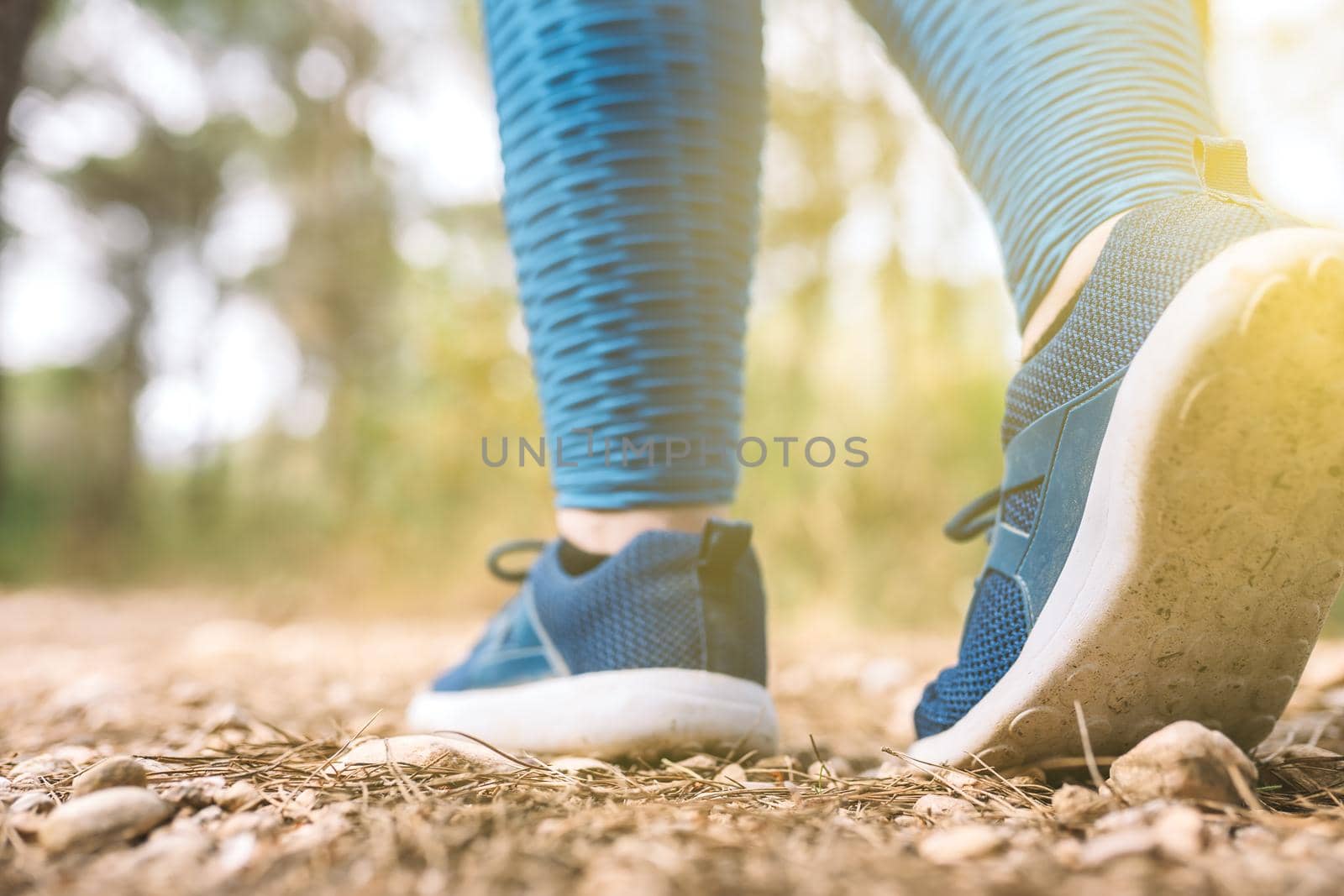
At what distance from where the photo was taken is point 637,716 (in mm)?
959

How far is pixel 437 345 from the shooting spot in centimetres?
558

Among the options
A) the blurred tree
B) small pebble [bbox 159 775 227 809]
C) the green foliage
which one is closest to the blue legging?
small pebble [bbox 159 775 227 809]

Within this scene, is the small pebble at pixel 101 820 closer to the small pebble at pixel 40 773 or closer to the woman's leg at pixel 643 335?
the small pebble at pixel 40 773

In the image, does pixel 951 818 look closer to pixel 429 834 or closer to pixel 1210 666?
pixel 1210 666

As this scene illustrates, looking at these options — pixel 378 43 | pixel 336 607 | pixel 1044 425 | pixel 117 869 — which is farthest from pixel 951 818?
pixel 378 43

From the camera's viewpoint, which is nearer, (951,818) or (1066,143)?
(951,818)

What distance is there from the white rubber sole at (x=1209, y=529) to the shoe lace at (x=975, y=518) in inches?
10.3

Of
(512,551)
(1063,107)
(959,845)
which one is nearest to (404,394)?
(512,551)

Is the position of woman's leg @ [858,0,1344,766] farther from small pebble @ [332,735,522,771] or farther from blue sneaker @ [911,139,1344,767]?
small pebble @ [332,735,522,771]

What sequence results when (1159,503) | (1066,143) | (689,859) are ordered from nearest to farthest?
(689,859) → (1159,503) → (1066,143)

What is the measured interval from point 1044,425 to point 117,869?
804 mm

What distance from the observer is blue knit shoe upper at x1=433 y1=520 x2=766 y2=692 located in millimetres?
998

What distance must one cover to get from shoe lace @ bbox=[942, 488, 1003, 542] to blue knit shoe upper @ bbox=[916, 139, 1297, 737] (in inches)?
3.3

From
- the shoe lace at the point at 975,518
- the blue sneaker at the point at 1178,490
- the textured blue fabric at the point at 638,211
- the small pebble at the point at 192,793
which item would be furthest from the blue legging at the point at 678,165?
the small pebble at the point at 192,793
